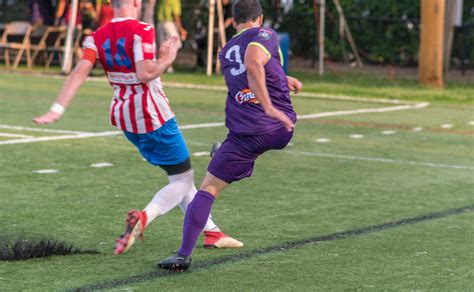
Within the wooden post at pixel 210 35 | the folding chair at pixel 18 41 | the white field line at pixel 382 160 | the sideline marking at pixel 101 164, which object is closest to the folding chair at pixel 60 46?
the folding chair at pixel 18 41

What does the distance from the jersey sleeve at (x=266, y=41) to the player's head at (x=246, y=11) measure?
13cm

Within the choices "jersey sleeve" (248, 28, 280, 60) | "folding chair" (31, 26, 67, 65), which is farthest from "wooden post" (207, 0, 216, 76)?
"jersey sleeve" (248, 28, 280, 60)

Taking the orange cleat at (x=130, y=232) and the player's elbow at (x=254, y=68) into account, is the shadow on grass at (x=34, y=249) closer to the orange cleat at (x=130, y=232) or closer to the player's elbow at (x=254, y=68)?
the orange cleat at (x=130, y=232)

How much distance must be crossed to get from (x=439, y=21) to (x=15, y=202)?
16673 mm

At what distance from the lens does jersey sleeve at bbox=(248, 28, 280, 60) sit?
8.05 metres

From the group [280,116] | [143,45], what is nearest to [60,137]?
[143,45]

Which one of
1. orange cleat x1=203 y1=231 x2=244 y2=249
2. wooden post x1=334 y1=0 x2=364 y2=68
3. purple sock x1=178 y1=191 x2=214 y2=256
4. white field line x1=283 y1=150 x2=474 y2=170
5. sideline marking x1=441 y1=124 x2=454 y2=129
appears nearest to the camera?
purple sock x1=178 y1=191 x2=214 y2=256

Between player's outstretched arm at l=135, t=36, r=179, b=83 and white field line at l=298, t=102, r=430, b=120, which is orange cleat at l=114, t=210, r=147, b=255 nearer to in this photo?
player's outstretched arm at l=135, t=36, r=179, b=83

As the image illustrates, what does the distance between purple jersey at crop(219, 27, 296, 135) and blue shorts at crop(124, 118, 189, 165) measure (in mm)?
348

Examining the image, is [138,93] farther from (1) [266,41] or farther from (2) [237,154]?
(1) [266,41]

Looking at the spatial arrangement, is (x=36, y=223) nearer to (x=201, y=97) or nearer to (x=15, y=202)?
(x=15, y=202)

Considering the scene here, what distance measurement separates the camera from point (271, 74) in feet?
27.1

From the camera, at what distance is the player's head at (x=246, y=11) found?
8227 mm

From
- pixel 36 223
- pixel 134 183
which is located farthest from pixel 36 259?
pixel 134 183
